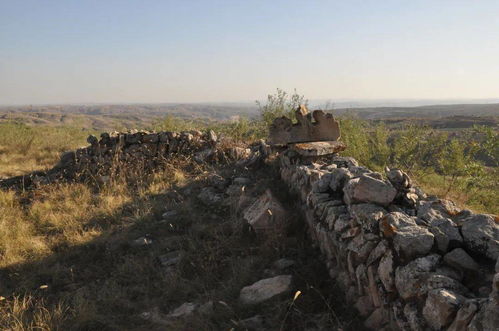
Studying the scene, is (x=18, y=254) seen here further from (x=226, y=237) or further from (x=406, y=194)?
(x=406, y=194)

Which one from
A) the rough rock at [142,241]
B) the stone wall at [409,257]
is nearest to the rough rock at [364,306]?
the stone wall at [409,257]

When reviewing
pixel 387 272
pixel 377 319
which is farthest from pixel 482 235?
pixel 377 319

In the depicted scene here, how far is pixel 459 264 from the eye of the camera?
2652mm

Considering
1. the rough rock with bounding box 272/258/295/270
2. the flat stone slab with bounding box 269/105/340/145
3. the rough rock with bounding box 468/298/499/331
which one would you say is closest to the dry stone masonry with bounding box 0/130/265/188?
the flat stone slab with bounding box 269/105/340/145

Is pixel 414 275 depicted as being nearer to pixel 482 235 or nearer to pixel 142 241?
Result: pixel 482 235

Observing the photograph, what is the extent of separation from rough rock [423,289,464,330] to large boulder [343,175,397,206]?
1.35m

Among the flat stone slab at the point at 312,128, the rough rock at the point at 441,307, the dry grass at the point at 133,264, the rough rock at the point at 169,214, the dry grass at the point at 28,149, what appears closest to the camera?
the rough rock at the point at 441,307

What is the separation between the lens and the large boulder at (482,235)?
2.65 m

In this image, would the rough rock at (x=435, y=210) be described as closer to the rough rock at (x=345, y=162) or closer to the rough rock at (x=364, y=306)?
the rough rock at (x=364, y=306)

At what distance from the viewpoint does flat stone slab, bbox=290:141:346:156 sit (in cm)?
635

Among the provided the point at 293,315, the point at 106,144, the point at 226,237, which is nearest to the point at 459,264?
the point at 293,315

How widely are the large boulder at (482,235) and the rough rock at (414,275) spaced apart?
307 mm

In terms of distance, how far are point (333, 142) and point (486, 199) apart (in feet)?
11.4

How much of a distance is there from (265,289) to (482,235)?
7.11 feet
